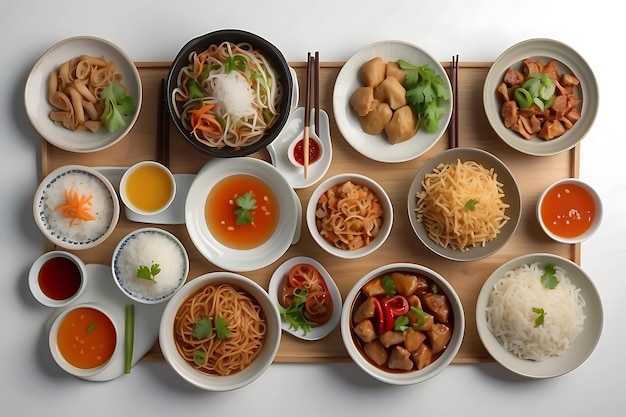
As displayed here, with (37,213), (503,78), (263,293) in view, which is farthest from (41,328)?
(503,78)

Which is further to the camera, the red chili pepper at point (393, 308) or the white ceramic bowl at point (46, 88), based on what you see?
the white ceramic bowl at point (46, 88)

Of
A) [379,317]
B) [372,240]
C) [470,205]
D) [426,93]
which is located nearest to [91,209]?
[372,240]

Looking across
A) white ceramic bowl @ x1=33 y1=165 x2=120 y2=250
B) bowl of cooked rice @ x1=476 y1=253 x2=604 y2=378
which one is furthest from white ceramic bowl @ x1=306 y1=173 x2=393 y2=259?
white ceramic bowl @ x1=33 y1=165 x2=120 y2=250

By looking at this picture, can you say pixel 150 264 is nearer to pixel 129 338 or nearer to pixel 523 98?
pixel 129 338

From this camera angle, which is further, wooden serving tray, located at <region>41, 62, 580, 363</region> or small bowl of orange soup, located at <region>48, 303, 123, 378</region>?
wooden serving tray, located at <region>41, 62, 580, 363</region>

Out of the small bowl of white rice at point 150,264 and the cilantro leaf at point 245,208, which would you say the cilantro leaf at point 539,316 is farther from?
the small bowl of white rice at point 150,264

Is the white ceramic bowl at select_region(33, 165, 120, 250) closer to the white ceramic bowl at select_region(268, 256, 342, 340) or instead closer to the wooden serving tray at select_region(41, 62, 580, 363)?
the wooden serving tray at select_region(41, 62, 580, 363)

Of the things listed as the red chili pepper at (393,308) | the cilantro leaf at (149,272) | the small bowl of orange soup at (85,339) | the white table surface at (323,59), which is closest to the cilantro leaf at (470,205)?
the red chili pepper at (393,308)
